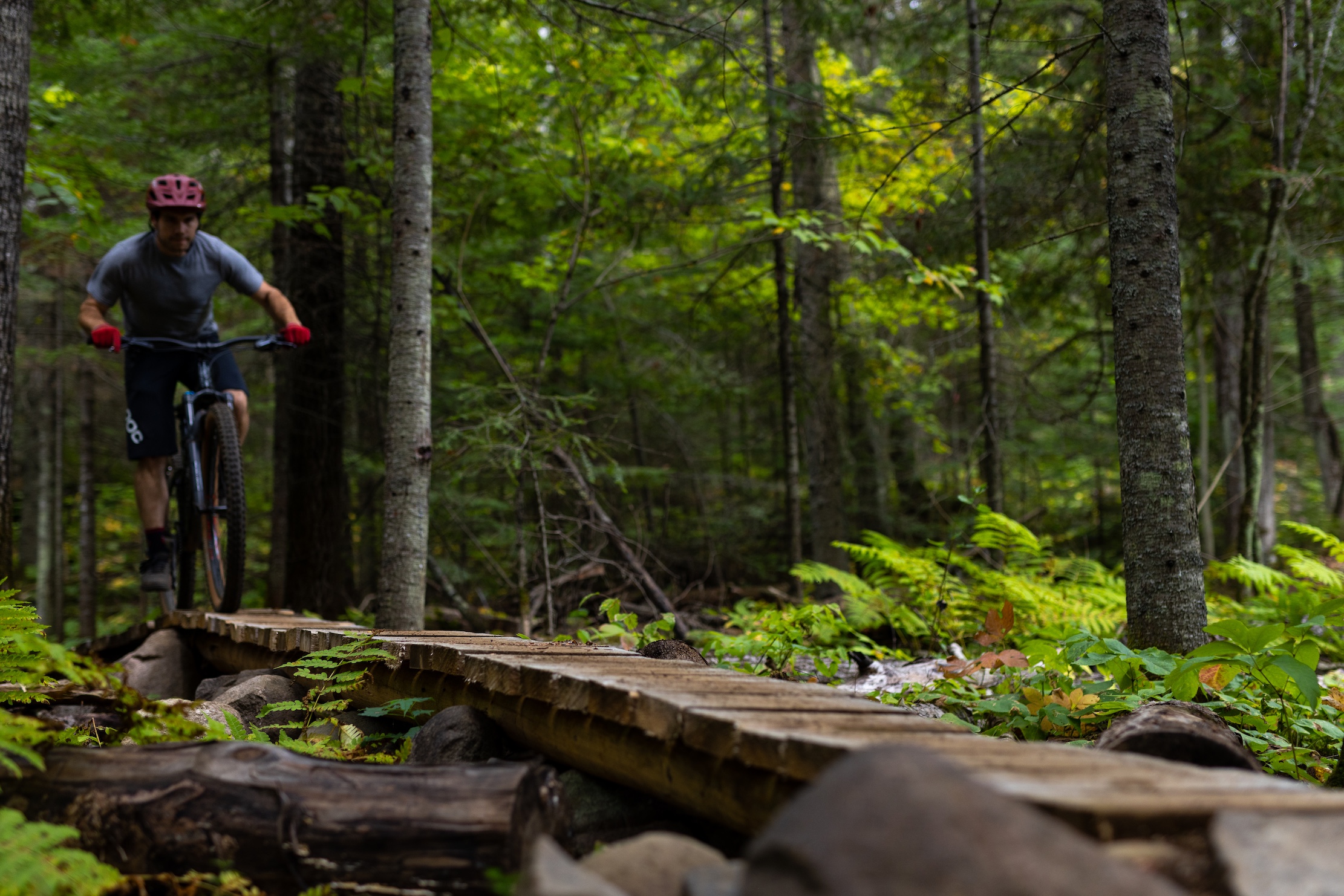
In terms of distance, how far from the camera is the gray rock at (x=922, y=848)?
107 centimetres

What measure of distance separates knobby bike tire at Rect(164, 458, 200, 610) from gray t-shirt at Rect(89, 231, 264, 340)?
3.09 feet

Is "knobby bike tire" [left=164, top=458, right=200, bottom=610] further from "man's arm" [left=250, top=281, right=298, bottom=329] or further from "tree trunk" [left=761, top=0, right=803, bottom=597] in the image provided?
"tree trunk" [left=761, top=0, right=803, bottom=597]

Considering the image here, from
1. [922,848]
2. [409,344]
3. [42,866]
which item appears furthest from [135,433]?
[922,848]

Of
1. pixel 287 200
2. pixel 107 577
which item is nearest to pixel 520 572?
pixel 287 200

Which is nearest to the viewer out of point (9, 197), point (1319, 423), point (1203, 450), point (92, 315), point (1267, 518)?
point (9, 197)

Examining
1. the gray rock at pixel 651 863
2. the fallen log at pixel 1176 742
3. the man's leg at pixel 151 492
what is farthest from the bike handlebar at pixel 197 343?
the fallen log at pixel 1176 742

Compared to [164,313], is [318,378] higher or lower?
lower

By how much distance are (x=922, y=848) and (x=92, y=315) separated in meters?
5.64

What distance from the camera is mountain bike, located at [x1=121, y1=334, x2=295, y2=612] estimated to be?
5285 mm

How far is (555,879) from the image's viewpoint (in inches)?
48.8

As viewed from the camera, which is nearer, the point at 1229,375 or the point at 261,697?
the point at 261,697

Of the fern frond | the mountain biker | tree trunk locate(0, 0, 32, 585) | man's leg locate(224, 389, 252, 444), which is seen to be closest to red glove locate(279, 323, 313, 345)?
the mountain biker

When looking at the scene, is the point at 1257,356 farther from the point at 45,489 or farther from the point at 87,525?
the point at 45,489

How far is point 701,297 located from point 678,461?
4.24 m
